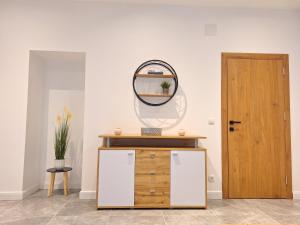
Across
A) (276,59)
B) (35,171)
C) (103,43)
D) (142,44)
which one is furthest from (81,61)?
(276,59)

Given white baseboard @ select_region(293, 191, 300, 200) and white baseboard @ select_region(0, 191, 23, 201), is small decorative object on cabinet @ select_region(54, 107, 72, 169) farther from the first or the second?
white baseboard @ select_region(293, 191, 300, 200)

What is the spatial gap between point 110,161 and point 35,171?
4.93ft

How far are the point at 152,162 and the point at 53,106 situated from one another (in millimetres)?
1980

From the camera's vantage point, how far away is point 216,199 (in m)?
2.97

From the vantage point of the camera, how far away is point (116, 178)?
99.7 inches

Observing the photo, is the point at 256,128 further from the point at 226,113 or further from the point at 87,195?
the point at 87,195

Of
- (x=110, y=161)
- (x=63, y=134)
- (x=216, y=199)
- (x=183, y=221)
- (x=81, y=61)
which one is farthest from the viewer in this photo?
(x=81, y=61)

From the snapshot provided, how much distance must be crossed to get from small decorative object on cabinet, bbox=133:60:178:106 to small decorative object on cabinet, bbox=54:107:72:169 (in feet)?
4.15

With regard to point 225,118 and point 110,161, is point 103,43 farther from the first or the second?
point 225,118

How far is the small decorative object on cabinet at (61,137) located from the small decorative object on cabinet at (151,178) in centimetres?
90

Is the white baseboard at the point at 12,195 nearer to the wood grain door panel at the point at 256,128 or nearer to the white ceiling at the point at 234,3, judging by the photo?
the wood grain door panel at the point at 256,128

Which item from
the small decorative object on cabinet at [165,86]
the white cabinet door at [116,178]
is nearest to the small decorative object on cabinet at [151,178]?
the white cabinet door at [116,178]

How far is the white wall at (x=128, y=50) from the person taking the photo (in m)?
2.98

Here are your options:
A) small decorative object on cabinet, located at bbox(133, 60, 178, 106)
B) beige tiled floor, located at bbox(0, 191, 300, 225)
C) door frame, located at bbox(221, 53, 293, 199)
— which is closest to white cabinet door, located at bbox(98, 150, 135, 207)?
beige tiled floor, located at bbox(0, 191, 300, 225)
